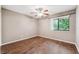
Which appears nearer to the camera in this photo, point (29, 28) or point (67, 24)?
point (67, 24)

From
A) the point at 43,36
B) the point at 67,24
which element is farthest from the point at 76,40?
the point at 43,36

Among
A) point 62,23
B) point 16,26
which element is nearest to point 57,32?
point 62,23

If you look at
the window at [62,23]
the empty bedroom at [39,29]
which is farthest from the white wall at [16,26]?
the window at [62,23]

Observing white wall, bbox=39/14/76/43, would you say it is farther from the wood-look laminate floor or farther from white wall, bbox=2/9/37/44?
white wall, bbox=2/9/37/44

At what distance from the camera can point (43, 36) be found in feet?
5.93

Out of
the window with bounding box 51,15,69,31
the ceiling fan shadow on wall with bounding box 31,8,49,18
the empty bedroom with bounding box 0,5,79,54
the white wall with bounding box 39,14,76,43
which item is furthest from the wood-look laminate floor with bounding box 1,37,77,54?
the ceiling fan shadow on wall with bounding box 31,8,49,18

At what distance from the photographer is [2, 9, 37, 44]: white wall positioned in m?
1.68

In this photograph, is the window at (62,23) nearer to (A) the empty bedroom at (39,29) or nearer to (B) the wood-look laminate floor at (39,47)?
(A) the empty bedroom at (39,29)

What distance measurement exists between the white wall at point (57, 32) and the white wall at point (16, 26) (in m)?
0.22

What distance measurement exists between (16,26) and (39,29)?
0.55 meters
